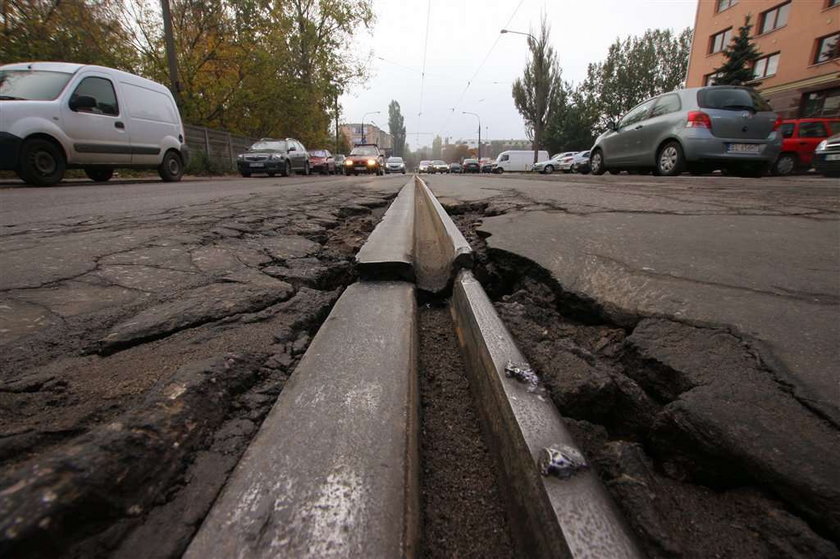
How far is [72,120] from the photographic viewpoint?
6.96 meters

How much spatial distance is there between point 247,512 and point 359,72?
105ft

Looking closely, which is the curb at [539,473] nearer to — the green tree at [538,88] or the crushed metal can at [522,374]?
the crushed metal can at [522,374]

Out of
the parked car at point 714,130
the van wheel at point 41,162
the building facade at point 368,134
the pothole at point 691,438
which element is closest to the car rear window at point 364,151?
the van wheel at point 41,162

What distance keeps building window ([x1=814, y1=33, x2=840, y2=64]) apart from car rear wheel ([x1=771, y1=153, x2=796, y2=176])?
1076cm

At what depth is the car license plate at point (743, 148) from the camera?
7066 mm

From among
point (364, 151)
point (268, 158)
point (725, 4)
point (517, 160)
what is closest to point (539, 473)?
point (268, 158)

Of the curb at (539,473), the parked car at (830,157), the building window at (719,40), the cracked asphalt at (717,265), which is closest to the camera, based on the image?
the curb at (539,473)

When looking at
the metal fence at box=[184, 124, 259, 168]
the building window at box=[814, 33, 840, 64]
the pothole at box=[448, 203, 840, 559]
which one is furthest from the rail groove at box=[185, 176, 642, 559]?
the building window at box=[814, 33, 840, 64]

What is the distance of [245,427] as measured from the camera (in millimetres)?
791

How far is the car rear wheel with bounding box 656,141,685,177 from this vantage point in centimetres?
749

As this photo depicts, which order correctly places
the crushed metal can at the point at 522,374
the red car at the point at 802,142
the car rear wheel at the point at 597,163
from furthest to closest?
the red car at the point at 802,142 → the car rear wheel at the point at 597,163 → the crushed metal can at the point at 522,374

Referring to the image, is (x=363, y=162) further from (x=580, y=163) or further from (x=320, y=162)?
(x=580, y=163)

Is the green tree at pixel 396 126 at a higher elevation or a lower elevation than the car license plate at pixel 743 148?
higher

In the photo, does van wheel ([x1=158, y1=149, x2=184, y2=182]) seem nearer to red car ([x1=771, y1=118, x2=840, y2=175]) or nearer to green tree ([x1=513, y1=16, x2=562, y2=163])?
red car ([x1=771, y1=118, x2=840, y2=175])
